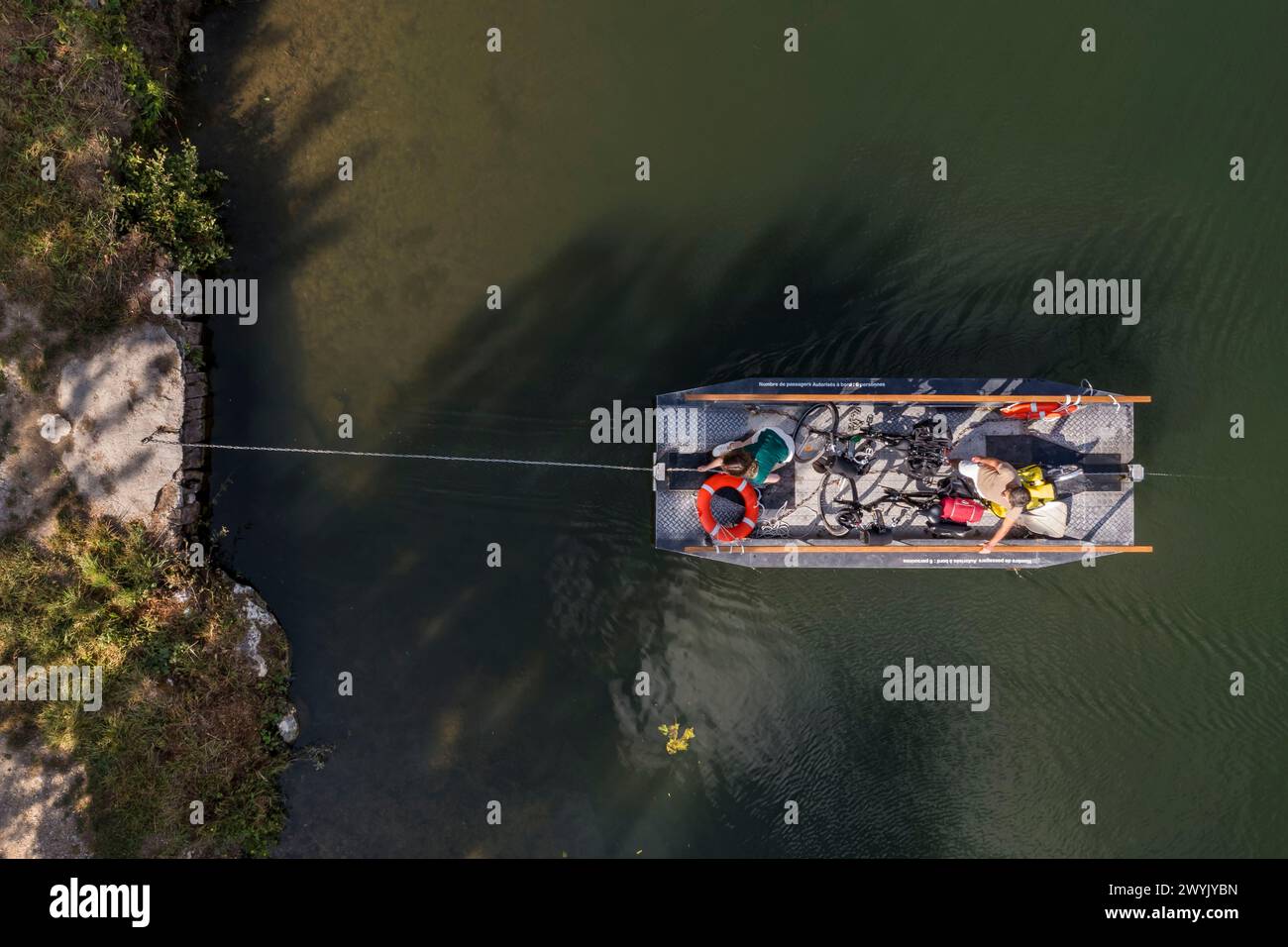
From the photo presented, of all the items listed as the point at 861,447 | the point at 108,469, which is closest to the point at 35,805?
the point at 108,469

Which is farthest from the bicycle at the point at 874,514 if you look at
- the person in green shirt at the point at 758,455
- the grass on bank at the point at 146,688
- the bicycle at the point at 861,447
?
the grass on bank at the point at 146,688

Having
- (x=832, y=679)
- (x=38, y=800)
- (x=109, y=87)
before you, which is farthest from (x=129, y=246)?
(x=832, y=679)

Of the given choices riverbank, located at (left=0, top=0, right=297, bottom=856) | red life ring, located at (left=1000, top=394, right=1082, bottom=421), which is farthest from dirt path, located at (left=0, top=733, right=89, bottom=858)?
red life ring, located at (left=1000, top=394, right=1082, bottom=421)

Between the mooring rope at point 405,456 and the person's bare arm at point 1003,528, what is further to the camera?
the mooring rope at point 405,456

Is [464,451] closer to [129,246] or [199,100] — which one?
[129,246]

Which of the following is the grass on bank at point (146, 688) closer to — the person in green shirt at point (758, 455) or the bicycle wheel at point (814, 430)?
the person in green shirt at point (758, 455)

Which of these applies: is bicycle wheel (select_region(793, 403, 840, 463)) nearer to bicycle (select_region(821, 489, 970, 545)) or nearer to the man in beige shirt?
bicycle (select_region(821, 489, 970, 545))

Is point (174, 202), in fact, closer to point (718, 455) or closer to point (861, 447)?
point (718, 455)
